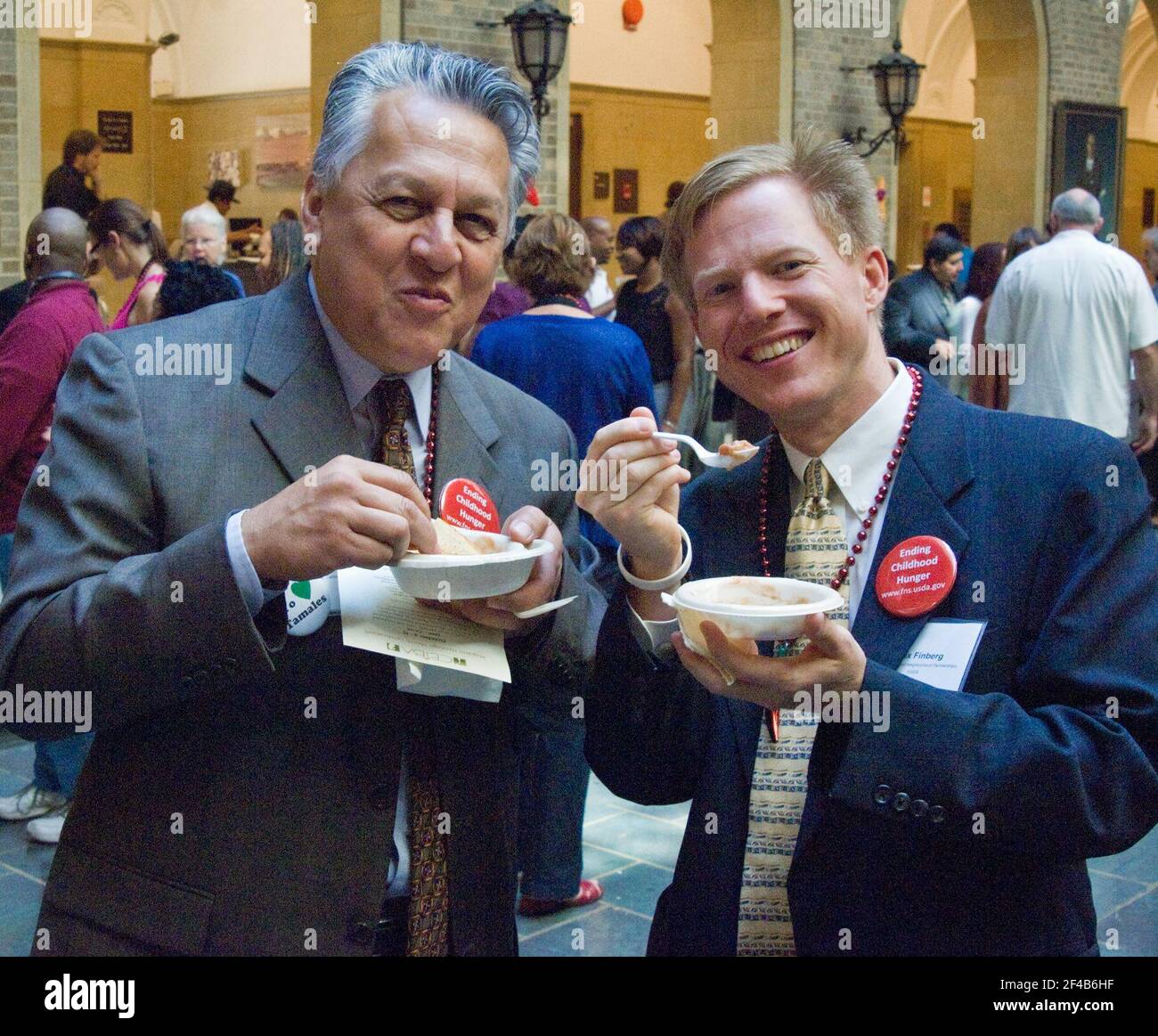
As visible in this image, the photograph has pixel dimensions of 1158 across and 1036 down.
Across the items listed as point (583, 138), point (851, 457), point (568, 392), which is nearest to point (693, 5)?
point (583, 138)

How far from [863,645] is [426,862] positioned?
2.07ft

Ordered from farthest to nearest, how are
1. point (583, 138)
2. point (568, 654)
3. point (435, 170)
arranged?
point (583, 138) < point (568, 654) < point (435, 170)

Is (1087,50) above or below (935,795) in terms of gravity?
above

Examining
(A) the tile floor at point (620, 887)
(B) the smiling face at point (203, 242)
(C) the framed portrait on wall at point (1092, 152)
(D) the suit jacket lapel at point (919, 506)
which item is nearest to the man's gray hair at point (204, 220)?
(B) the smiling face at point (203, 242)

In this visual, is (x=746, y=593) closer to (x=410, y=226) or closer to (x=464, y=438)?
(x=464, y=438)

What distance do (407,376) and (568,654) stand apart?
0.44 meters

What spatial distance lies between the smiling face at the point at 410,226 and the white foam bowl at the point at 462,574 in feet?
1.08

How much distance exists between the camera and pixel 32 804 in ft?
15.8

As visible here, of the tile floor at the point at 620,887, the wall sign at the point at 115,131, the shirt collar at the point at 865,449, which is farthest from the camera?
the wall sign at the point at 115,131

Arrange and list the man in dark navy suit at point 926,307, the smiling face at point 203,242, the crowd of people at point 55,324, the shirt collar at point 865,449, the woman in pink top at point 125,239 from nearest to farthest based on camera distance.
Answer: the shirt collar at point 865,449 < the crowd of people at point 55,324 < the woman in pink top at point 125,239 < the smiling face at point 203,242 < the man in dark navy suit at point 926,307

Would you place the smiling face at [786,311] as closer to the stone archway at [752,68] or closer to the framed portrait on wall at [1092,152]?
the stone archway at [752,68]

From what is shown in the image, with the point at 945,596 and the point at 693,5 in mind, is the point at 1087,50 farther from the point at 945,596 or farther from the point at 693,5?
the point at 945,596

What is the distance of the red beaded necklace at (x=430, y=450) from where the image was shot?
1.85m

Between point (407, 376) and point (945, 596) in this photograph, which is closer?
point (945, 596)
